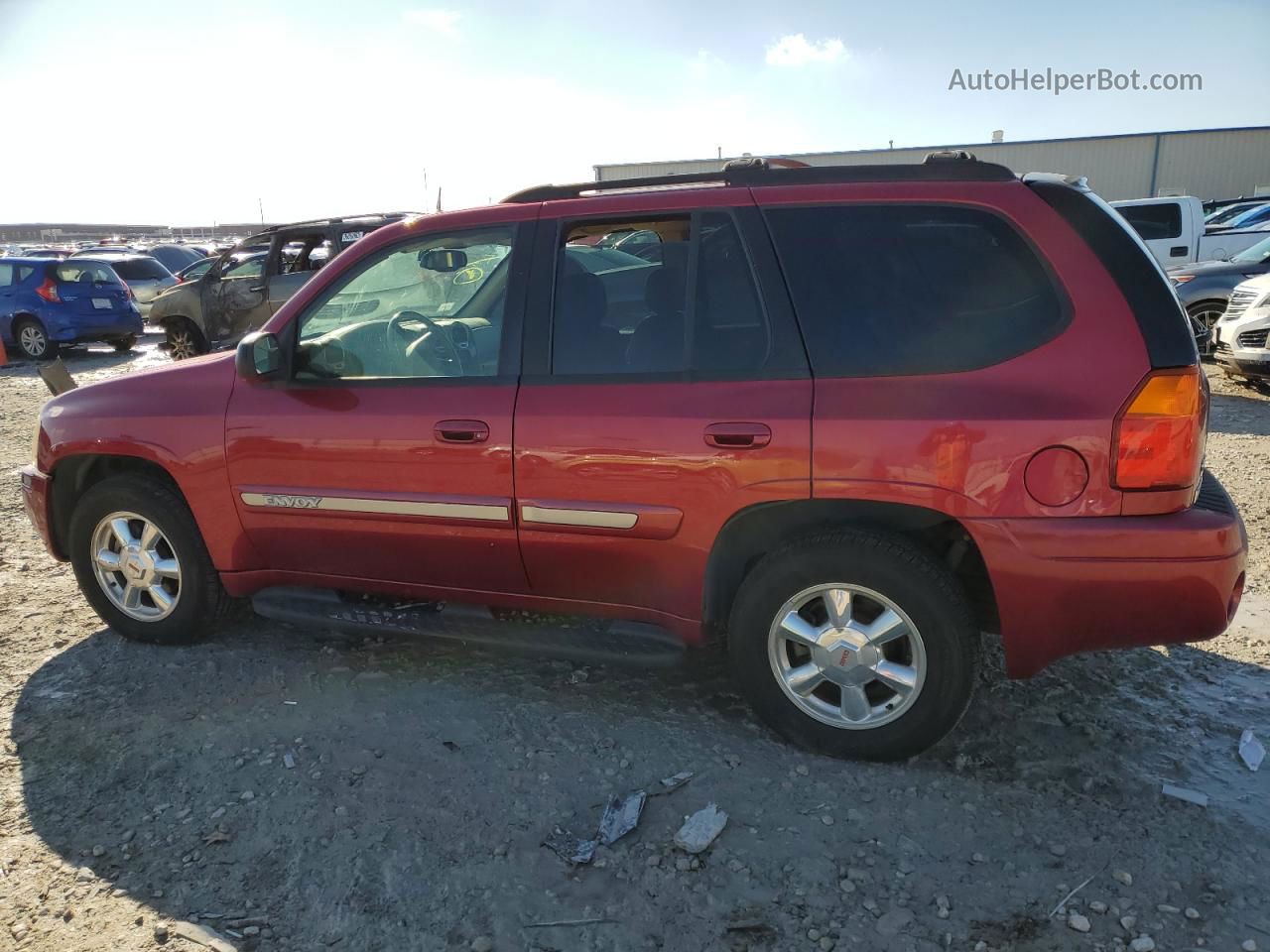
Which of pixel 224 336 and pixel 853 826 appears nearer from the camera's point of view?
pixel 853 826

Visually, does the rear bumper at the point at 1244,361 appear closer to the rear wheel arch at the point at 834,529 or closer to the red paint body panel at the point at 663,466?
the red paint body panel at the point at 663,466

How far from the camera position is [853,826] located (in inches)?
→ 108

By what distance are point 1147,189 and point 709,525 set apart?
1394 inches

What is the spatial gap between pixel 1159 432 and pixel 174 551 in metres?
3.69

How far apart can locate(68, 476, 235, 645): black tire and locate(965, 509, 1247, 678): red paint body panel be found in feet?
10.1

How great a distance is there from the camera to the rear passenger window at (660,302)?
3.01m

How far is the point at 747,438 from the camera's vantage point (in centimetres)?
288

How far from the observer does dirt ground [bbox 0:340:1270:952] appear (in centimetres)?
240

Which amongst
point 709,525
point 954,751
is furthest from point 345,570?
point 954,751

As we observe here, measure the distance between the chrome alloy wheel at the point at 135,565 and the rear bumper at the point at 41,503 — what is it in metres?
0.26

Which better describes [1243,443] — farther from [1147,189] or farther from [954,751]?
[1147,189]

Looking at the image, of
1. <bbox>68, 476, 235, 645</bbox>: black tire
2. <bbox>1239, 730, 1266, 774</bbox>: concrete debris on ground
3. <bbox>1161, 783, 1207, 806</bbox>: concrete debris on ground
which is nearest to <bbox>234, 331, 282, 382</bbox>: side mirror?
<bbox>68, 476, 235, 645</bbox>: black tire

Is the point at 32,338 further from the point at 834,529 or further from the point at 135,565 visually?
the point at 834,529

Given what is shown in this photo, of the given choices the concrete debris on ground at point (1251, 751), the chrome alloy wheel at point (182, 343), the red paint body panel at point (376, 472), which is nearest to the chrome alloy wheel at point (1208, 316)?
the concrete debris on ground at point (1251, 751)
